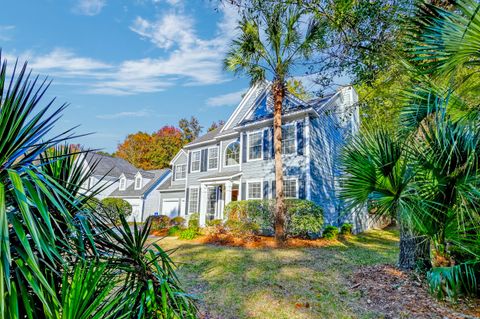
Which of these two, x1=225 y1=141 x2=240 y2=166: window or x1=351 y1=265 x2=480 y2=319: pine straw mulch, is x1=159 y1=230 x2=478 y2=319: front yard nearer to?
x1=351 y1=265 x2=480 y2=319: pine straw mulch

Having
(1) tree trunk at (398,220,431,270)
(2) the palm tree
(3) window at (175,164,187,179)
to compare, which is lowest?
(1) tree trunk at (398,220,431,270)

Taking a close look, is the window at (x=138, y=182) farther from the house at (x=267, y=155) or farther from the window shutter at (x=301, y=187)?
the window shutter at (x=301, y=187)

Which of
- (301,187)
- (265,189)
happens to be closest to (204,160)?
(265,189)

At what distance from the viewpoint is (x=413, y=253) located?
18.8 feet

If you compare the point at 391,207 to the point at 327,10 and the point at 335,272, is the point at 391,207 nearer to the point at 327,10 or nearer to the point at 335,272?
the point at 335,272

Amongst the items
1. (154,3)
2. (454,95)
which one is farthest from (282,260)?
(154,3)

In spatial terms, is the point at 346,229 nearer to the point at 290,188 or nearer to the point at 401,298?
the point at 290,188

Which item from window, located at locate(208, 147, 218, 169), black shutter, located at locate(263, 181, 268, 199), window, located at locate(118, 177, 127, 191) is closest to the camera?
black shutter, located at locate(263, 181, 268, 199)

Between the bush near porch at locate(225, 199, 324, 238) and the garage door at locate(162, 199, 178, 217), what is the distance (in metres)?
10.6

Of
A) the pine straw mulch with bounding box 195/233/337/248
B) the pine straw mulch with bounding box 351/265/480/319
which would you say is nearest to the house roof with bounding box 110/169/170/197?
the pine straw mulch with bounding box 195/233/337/248

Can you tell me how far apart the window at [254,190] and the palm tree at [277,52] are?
3.46 meters

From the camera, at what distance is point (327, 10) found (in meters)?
6.23

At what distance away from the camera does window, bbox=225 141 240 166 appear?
1714cm

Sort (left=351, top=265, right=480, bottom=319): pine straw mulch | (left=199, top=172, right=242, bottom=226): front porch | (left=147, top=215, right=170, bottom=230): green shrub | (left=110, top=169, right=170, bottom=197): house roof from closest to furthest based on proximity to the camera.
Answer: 1. (left=351, top=265, right=480, bottom=319): pine straw mulch
2. (left=199, top=172, right=242, bottom=226): front porch
3. (left=147, top=215, right=170, bottom=230): green shrub
4. (left=110, top=169, right=170, bottom=197): house roof
